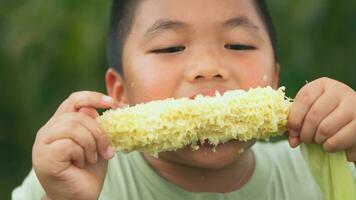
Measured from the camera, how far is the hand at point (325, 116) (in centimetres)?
159

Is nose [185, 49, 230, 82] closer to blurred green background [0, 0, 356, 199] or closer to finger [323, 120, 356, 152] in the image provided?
finger [323, 120, 356, 152]

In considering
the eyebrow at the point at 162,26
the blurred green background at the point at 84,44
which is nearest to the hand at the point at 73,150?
the eyebrow at the point at 162,26

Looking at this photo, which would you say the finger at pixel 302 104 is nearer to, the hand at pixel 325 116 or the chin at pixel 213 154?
the hand at pixel 325 116

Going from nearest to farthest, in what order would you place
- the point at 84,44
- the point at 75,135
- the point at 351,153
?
the point at 75,135, the point at 351,153, the point at 84,44

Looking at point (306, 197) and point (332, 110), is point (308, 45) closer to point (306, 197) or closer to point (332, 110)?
point (306, 197)

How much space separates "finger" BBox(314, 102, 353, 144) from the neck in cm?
39

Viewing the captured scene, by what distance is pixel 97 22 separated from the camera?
283 cm

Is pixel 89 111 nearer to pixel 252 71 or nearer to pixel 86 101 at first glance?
pixel 86 101

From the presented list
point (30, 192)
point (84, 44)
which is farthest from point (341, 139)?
point (84, 44)

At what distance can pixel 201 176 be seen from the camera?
6.31 ft

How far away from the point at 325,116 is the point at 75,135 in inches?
21.6

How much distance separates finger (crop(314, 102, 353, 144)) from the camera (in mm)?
1583

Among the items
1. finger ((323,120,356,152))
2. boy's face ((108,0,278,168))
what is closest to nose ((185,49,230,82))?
boy's face ((108,0,278,168))

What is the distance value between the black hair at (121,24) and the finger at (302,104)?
1.40 feet
